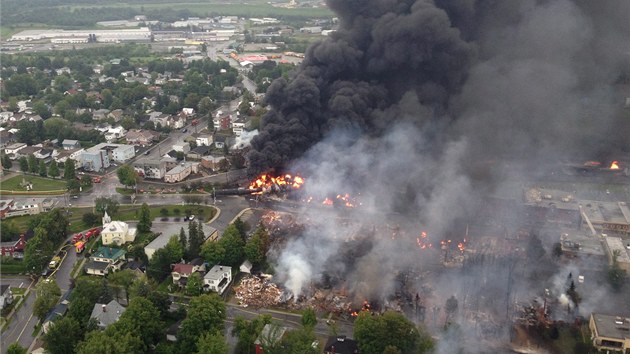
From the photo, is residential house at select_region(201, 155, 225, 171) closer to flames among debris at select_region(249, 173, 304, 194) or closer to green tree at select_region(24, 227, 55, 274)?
flames among debris at select_region(249, 173, 304, 194)

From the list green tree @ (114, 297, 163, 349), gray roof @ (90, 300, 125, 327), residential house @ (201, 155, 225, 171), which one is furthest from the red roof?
residential house @ (201, 155, 225, 171)

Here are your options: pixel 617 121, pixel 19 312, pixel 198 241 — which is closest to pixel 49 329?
pixel 19 312

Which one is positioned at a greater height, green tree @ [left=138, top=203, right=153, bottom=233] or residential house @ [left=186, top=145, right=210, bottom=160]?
green tree @ [left=138, top=203, right=153, bottom=233]

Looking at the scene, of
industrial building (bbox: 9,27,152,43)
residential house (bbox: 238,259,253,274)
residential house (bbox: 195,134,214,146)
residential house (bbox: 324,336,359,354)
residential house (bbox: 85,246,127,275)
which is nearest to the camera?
residential house (bbox: 324,336,359,354)

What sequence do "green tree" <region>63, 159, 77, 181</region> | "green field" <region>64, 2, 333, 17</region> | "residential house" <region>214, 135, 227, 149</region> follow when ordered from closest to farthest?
1. "green tree" <region>63, 159, 77, 181</region>
2. "residential house" <region>214, 135, 227, 149</region>
3. "green field" <region>64, 2, 333, 17</region>

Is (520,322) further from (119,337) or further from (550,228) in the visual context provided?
(119,337)

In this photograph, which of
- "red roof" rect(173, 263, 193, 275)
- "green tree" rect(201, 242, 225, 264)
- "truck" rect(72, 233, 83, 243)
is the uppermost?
"green tree" rect(201, 242, 225, 264)

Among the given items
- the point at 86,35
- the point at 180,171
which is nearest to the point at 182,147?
the point at 180,171

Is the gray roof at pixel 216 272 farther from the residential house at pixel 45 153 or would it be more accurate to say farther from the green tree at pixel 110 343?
the residential house at pixel 45 153
